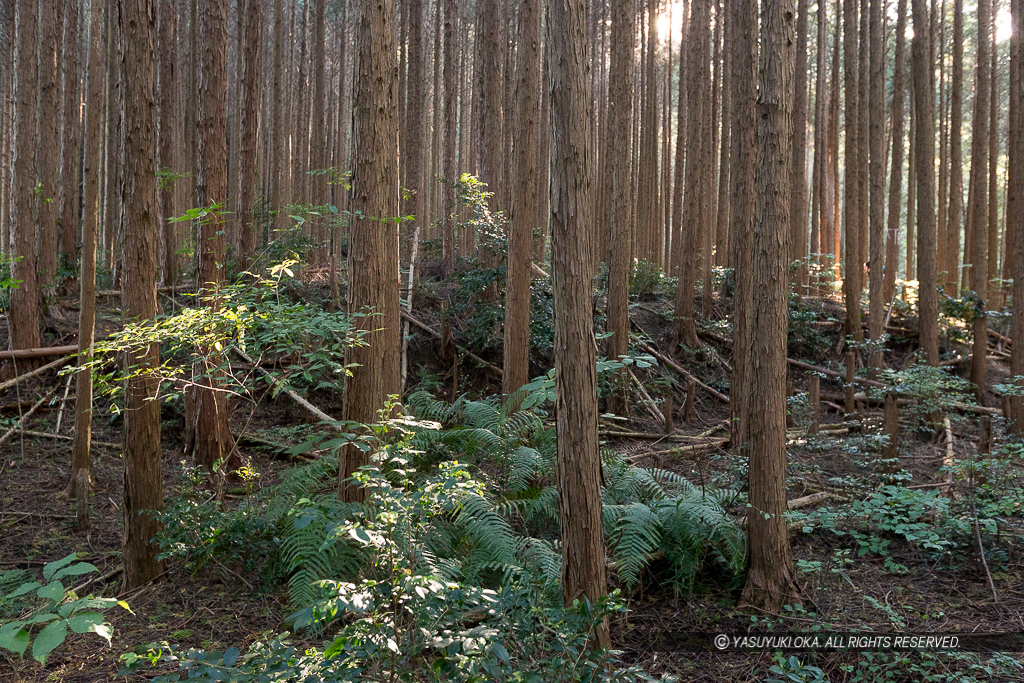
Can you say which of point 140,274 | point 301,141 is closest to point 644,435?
point 140,274

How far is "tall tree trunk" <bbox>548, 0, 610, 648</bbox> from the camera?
342 cm

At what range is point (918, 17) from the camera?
33.0ft

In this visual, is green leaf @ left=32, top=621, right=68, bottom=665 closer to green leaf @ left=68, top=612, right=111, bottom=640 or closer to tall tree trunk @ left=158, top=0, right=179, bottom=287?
green leaf @ left=68, top=612, right=111, bottom=640

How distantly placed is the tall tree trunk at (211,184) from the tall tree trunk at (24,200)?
116 inches

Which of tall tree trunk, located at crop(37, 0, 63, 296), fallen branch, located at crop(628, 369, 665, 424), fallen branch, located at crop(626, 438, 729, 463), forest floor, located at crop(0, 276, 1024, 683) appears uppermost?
tall tree trunk, located at crop(37, 0, 63, 296)

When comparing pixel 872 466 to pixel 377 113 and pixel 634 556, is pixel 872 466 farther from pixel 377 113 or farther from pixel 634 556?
pixel 377 113

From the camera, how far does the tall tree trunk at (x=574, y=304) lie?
3.42 metres

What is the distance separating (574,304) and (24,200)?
8357 millimetres

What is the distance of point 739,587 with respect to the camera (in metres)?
4.67

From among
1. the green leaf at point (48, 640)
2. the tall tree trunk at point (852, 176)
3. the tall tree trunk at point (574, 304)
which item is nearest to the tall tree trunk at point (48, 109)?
the tall tree trunk at point (574, 304)

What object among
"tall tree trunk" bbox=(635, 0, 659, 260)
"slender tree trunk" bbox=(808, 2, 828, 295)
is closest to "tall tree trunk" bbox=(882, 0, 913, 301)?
"slender tree trunk" bbox=(808, 2, 828, 295)

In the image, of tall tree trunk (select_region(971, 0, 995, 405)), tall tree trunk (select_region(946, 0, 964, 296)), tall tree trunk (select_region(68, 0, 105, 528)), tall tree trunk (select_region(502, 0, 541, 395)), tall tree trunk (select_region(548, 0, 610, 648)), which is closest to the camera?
tall tree trunk (select_region(548, 0, 610, 648))

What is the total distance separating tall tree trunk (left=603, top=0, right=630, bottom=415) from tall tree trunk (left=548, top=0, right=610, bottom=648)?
5921 mm

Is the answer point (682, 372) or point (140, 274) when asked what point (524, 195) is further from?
point (682, 372)
